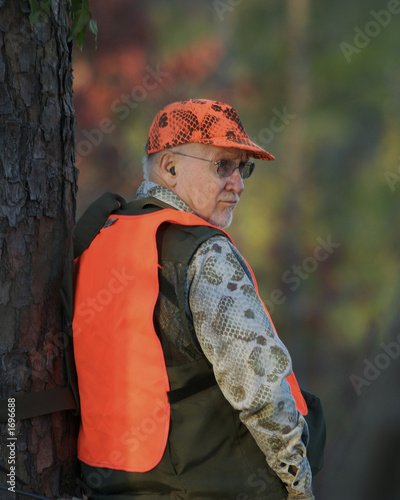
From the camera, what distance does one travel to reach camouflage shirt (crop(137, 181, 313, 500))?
1790 millimetres

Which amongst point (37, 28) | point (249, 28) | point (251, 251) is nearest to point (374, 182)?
point (251, 251)

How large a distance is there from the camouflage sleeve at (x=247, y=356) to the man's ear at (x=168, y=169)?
0.34 meters

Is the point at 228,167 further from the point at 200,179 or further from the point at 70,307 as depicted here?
the point at 70,307

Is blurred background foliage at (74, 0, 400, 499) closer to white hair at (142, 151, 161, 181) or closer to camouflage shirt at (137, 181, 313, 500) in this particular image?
white hair at (142, 151, 161, 181)

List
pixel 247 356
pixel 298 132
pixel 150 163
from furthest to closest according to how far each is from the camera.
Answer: pixel 298 132, pixel 150 163, pixel 247 356

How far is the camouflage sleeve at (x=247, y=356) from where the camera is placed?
1.79m

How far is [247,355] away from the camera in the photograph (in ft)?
5.88

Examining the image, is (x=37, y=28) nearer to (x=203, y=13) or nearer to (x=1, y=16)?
(x=1, y=16)

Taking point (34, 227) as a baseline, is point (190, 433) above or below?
below

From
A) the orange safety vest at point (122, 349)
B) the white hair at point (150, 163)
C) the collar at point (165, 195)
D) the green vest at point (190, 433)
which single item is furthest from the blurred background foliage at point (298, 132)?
the green vest at point (190, 433)

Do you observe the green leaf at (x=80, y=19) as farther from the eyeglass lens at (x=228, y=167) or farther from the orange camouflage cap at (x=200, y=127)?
the eyeglass lens at (x=228, y=167)

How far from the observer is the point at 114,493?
6.32ft

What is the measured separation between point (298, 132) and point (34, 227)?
4.89 metres

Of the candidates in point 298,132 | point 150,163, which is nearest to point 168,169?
point 150,163
